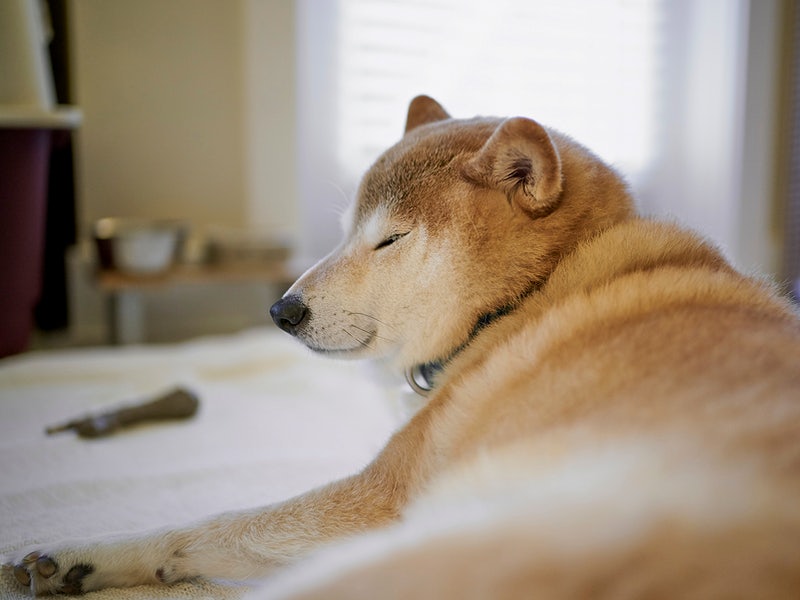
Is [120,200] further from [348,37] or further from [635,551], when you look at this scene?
[635,551]

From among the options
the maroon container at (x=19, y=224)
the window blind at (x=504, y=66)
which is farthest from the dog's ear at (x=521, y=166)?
the window blind at (x=504, y=66)

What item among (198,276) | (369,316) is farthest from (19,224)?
(369,316)

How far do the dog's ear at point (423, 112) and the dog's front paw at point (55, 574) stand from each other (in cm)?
94

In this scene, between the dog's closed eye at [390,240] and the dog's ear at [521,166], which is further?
the dog's closed eye at [390,240]

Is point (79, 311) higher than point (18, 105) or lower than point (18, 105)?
lower

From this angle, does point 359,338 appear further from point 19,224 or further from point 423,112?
point 19,224

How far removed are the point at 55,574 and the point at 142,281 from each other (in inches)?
62.4

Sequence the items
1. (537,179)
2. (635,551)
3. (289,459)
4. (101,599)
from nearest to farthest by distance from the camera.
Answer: (635,551), (101,599), (537,179), (289,459)

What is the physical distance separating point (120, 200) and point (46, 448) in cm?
165

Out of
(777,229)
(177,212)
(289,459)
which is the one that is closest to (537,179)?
(289,459)

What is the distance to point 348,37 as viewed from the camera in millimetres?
2916

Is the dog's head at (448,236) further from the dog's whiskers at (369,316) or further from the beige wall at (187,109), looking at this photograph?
the beige wall at (187,109)

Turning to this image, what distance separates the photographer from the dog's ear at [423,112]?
1.33 m

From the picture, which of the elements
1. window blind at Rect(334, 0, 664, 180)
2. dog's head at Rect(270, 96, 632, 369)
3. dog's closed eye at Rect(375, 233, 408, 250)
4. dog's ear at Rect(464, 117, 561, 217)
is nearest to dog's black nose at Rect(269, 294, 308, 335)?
dog's head at Rect(270, 96, 632, 369)
